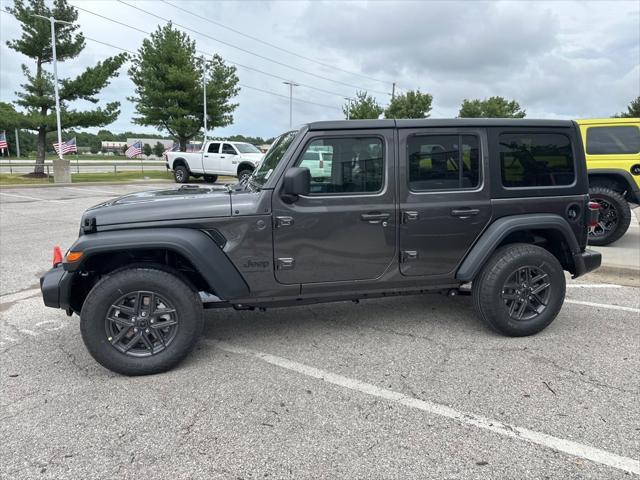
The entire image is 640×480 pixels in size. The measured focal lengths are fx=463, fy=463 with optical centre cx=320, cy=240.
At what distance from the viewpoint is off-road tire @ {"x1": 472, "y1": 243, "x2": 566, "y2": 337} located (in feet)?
12.7

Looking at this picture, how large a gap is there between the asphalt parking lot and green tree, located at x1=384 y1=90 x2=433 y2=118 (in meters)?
38.0

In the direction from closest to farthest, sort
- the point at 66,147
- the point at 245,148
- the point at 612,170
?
the point at 612,170 < the point at 245,148 < the point at 66,147

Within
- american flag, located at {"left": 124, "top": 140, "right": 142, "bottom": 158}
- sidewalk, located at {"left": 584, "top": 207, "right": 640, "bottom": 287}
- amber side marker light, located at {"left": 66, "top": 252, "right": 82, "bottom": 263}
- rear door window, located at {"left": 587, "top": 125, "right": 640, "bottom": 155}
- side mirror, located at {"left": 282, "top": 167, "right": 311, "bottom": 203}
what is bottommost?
sidewalk, located at {"left": 584, "top": 207, "right": 640, "bottom": 287}

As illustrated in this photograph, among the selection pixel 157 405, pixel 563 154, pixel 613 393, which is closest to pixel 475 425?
pixel 613 393

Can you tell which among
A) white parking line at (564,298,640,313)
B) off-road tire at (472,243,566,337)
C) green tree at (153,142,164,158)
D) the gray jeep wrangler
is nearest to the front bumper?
the gray jeep wrangler

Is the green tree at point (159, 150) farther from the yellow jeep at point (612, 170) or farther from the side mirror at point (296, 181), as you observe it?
the side mirror at point (296, 181)

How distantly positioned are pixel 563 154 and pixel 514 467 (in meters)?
2.82

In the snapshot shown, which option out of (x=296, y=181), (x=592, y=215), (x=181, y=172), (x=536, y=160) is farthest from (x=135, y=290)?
(x=181, y=172)

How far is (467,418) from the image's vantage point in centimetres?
283

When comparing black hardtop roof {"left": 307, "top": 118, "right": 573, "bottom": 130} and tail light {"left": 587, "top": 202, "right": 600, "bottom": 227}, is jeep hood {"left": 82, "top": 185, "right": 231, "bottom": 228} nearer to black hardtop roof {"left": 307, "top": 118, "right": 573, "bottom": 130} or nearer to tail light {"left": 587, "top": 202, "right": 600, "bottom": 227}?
black hardtop roof {"left": 307, "top": 118, "right": 573, "bottom": 130}

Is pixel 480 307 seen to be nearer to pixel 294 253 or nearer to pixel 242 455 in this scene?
pixel 294 253

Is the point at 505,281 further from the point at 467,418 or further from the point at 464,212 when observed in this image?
the point at 467,418

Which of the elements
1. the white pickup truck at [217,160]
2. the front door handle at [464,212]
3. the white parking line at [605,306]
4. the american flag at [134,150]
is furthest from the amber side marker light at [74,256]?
the american flag at [134,150]

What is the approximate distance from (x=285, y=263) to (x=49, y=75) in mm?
24482
